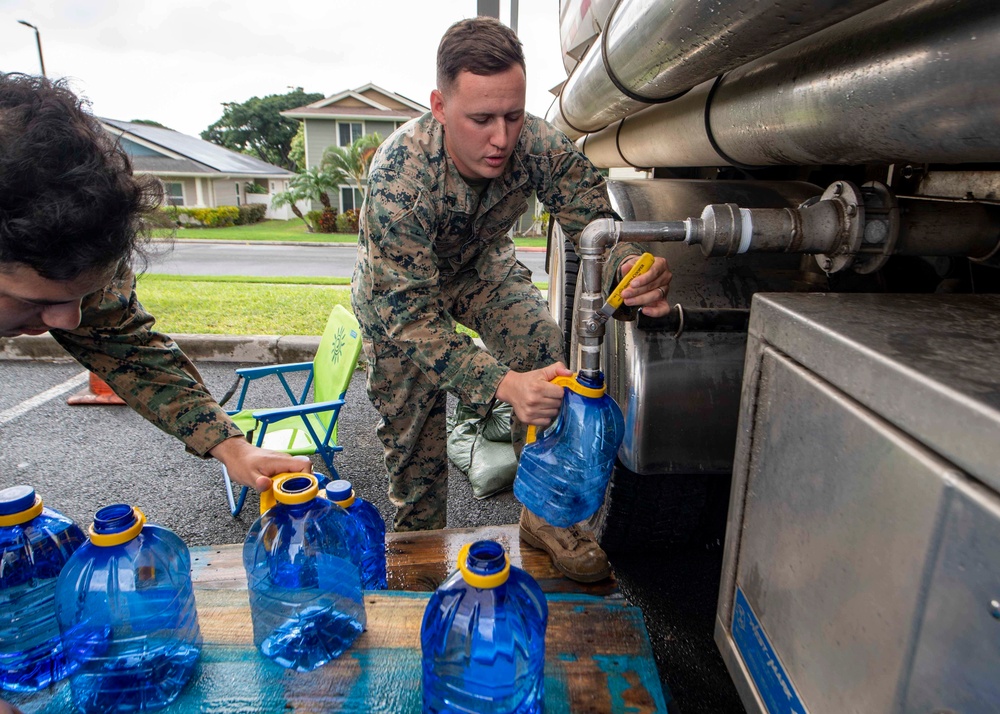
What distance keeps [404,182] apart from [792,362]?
1.46 metres

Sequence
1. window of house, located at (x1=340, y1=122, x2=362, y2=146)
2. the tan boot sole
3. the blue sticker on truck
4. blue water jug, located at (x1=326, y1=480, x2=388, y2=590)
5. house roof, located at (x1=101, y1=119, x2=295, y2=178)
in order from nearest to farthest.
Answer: the blue sticker on truck → blue water jug, located at (x1=326, y1=480, x2=388, y2=590) → the tan boot sole → window of house, located at (x1=340, y1=122, x2=362, y2=146) → house roof, located at (x1=101, y1=119, x2=295, y2=178)

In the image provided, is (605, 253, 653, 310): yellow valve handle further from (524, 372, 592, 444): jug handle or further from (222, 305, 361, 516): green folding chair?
(222, 305, 361, 516): green folding chair

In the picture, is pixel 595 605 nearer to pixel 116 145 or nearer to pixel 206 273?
pixel 116 145

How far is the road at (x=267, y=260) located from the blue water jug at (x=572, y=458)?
8662mm

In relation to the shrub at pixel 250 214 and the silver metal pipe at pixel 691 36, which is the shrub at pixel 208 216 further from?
the silver metal pipe at pixel 691 36

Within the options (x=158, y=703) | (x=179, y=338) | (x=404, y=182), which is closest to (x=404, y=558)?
(x=158, y=703)

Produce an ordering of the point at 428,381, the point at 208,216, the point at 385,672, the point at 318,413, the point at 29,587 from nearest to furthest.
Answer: the point at 385,672 < the point at 29,587 < the point at 428,381 < the point at 318,413 < the point at 208,216

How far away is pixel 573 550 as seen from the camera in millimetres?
2146

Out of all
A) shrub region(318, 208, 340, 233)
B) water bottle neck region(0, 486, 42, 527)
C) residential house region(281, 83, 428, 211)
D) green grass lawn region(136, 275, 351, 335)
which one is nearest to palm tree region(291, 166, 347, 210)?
shrub region(318, 208, 340, 233)

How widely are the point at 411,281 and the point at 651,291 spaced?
75 centimetres

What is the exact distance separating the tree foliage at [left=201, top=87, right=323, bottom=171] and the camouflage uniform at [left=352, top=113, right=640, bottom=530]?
59.9 metres

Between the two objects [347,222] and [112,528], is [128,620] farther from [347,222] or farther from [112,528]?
[347,222]

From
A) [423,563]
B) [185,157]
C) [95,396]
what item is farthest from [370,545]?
[185,157]

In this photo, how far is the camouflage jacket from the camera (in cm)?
201
